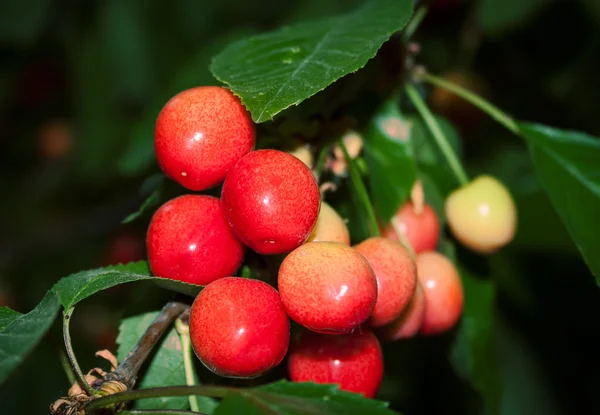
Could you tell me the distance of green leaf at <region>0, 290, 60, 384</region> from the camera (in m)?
0.70

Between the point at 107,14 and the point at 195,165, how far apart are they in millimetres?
2025

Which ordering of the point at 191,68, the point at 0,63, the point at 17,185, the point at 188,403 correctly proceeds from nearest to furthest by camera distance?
the point at 188,403 < the point at 191,68 < the point at 0,63 < the point at 17,185

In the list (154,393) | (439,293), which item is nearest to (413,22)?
(439,293)

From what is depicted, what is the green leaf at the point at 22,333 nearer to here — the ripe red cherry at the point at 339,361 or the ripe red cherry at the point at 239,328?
the ripe red cherry at the point at 239,328

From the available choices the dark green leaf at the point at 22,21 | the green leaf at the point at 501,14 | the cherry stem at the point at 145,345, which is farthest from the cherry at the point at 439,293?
the dark green leaf at the point at 22,21

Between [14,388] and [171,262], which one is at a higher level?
[171,262]

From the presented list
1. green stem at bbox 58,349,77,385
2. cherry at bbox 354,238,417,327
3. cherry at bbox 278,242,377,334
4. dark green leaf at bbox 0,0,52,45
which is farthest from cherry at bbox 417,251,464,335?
dark green leaf at bbox 0,0,52,45

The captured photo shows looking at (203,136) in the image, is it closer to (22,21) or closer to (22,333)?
(22,333)

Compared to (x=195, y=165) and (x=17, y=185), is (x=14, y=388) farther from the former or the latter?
(x=195, y=165)

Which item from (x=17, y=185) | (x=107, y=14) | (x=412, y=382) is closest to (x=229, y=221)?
(x=412, y=382)

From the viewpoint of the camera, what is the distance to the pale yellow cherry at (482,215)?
125 cm

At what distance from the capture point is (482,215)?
1.25 m

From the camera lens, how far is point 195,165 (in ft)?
3.05

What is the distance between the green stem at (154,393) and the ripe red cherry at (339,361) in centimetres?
17
